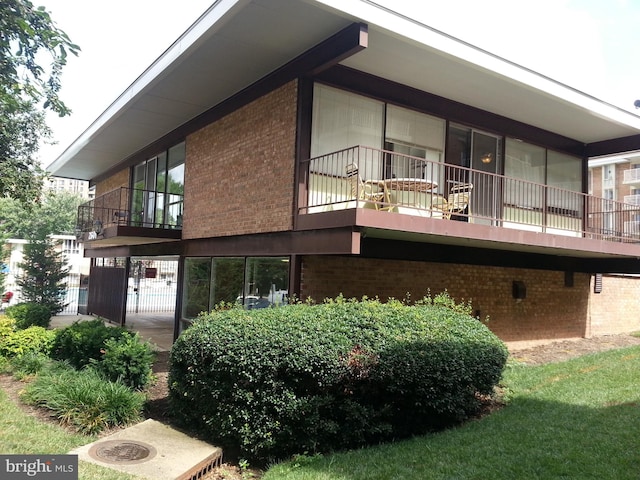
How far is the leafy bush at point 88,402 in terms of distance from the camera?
243 inches

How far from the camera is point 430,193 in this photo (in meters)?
9.26

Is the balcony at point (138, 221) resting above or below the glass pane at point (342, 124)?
below

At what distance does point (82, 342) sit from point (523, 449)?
6972mm

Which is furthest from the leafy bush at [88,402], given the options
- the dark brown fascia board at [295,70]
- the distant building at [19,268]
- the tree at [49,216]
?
the tree at [49,216]

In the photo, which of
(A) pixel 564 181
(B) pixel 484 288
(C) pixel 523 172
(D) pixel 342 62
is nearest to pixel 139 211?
(D) pixel 342 62

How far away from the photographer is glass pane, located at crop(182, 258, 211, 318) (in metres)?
11.6

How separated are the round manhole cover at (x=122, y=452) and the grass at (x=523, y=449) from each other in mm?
1310

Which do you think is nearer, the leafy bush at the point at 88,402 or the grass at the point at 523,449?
the grass at the point at 523,449

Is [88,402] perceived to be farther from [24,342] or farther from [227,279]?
[227,279]

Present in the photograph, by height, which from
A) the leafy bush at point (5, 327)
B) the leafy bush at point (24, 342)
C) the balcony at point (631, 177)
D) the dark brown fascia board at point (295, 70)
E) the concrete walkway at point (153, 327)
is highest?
the balcony at point (631, 177)

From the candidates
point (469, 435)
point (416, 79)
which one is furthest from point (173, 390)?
point (416, 79)

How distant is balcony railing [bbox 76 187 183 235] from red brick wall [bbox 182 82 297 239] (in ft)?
3.22

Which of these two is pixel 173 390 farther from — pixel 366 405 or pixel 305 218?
pixel 305 218

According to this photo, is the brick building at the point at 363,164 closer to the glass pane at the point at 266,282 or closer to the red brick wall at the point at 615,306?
the glass pane at the point at 266,282
